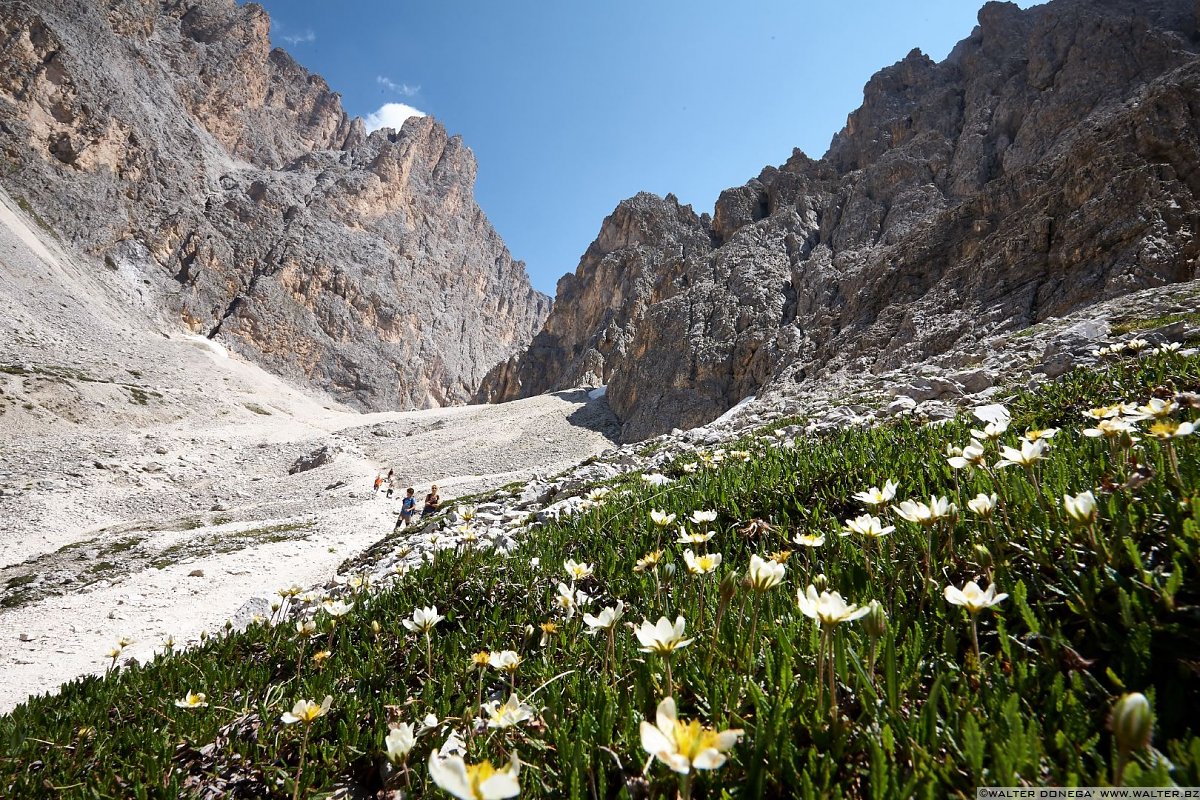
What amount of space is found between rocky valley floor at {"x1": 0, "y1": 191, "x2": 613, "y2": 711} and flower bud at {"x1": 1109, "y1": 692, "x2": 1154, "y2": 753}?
8.41 meters

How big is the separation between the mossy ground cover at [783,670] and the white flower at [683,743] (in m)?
0.21

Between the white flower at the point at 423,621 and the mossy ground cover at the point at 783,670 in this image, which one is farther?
the white flower at the point at 423,621

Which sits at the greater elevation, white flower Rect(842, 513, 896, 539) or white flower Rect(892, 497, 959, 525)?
white flower Rect(892, 497, 959, 525)

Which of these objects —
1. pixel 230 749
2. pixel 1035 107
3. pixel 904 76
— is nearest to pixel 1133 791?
pixel 230 749

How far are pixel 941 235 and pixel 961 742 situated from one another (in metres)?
33.8

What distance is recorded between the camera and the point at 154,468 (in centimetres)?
2233

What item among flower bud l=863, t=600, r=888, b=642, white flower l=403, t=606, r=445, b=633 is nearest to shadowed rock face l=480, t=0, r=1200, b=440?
flower bud l=863, t=600, r=888, b=642

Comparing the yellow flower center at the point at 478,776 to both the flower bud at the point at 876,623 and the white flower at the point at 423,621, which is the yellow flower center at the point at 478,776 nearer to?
the flower bud at the point at 876,623

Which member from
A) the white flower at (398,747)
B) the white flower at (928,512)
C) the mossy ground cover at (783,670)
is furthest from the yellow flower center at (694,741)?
the white flower at (928,512)

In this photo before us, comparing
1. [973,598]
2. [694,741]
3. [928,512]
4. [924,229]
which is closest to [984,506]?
[928,512]

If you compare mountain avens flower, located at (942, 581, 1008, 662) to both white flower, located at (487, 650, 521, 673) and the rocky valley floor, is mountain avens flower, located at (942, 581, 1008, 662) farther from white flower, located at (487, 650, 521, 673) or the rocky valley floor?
the rocky valley floor

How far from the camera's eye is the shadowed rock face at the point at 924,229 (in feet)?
65.7

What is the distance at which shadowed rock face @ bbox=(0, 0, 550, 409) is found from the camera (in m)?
62.0

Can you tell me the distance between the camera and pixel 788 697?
4.27ft
